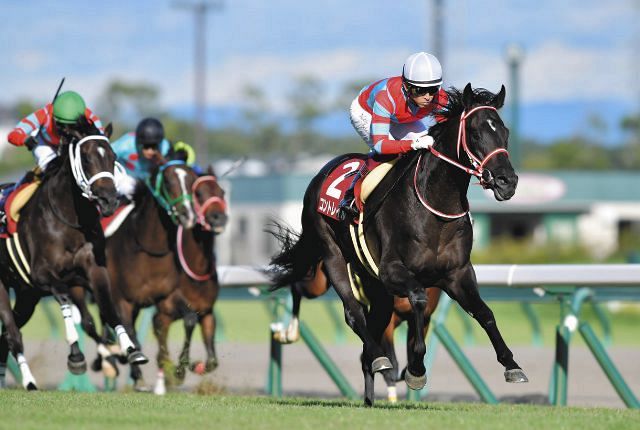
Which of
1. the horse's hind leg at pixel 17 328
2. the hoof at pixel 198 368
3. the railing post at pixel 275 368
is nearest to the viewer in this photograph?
the horse's hind leg at pixel 17 328

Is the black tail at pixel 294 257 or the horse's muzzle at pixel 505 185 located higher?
the horse's muzzle at pixel 505 185

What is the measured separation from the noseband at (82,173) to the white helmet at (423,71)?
2.16 m

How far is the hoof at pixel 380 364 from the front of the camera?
6.81 m

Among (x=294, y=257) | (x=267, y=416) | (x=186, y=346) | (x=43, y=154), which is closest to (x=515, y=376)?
(x=267, y=416)

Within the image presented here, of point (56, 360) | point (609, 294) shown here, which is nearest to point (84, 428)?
point (609, 294)

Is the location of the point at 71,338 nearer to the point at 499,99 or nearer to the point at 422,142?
the point at 422,142

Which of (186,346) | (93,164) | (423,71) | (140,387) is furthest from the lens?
(140,387)

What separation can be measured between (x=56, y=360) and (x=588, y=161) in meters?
74.2

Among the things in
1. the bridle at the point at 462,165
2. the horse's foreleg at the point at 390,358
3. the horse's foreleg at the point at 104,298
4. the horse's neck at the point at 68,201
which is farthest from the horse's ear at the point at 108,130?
the bridle at the point at 462,165

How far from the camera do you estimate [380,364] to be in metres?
6.83

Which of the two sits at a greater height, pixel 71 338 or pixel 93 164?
pixel 93 164

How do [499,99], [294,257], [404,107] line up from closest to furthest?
[499,99]
[404,107]
[294,257]

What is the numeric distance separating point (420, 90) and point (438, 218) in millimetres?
794

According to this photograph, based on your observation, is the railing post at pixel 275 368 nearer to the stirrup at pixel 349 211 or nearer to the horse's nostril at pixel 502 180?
the stirrup at pixel 349 211
